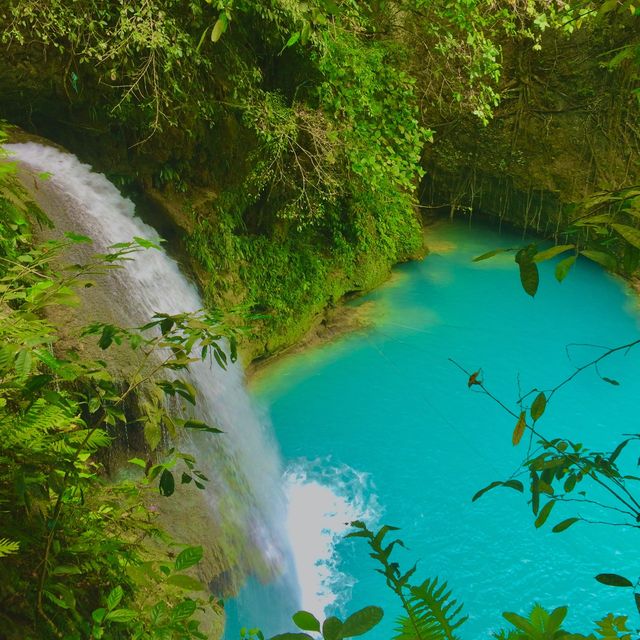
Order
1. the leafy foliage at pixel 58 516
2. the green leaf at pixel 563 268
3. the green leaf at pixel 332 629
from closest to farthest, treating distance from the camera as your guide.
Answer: the green leaf at pixel 332 629, the green leaf at pixel 563 268, the leafy foliage at pixel 58 516

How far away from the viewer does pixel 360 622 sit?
31.8 inches

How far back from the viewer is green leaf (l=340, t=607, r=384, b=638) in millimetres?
791

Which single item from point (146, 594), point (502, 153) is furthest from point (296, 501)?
point (502, 153)

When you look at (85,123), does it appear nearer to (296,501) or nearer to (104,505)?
(296,501)

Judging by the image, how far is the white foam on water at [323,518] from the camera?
3.39 meters

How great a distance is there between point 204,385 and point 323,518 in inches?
48.3

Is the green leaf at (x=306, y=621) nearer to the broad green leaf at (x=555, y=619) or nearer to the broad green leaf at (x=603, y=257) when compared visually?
the broad green leaf at (x=555, y=619)

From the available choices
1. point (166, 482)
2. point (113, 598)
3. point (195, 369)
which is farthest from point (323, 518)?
point (113, 598)

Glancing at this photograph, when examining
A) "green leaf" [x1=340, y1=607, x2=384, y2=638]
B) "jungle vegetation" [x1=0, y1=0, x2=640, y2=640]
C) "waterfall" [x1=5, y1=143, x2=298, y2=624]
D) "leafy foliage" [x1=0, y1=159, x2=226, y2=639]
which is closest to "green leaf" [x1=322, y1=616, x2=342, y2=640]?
"green leaf" [x1=340, y1=607, x2=384, y2=638]

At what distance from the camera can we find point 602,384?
5.16 meters

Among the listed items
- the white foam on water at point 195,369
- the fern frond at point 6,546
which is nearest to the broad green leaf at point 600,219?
the fern frond at point 6,546

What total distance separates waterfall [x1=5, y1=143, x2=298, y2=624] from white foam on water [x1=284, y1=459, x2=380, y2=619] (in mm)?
84

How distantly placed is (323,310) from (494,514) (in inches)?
111

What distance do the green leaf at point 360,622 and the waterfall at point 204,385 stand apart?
8.57 ft
